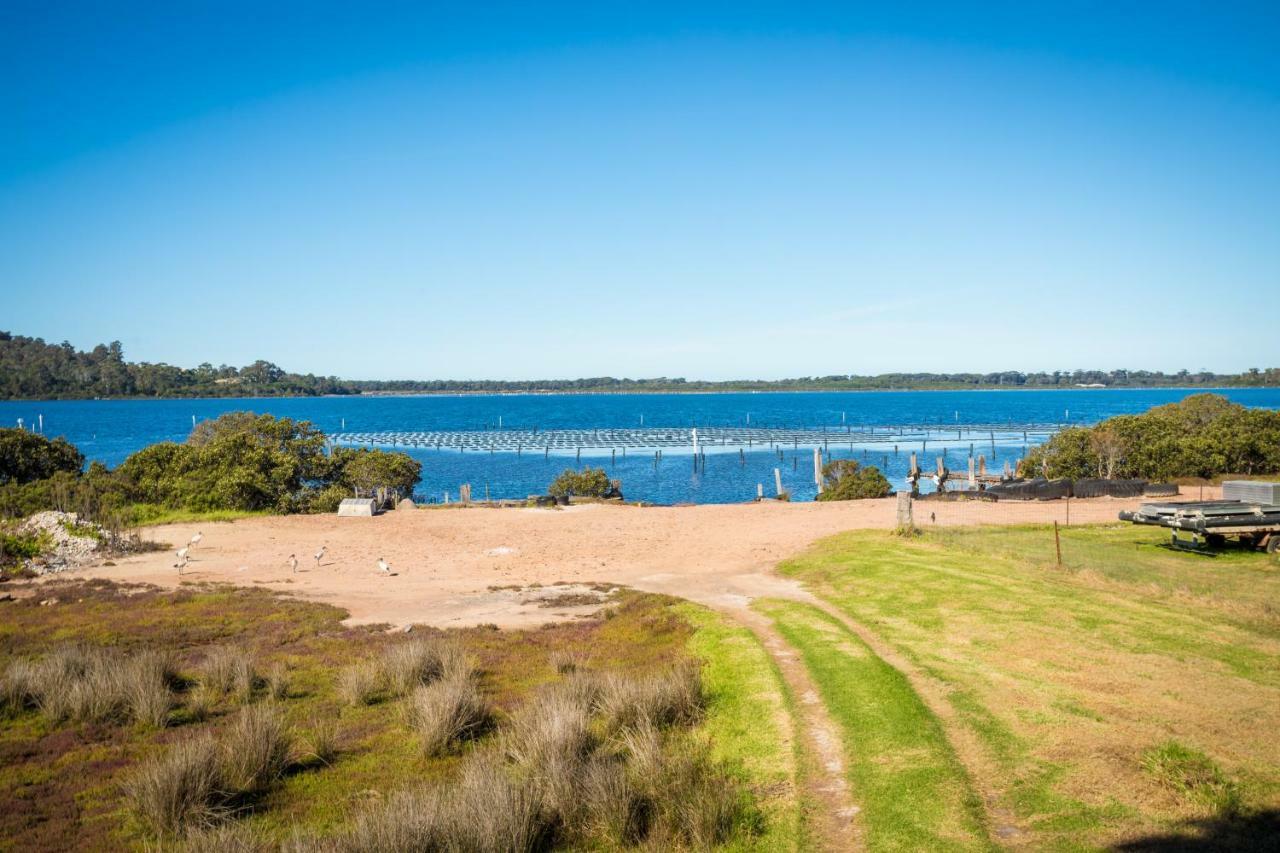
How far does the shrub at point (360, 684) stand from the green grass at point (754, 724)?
19.1ft

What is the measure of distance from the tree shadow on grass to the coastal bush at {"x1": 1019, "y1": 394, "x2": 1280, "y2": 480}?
40564 mm

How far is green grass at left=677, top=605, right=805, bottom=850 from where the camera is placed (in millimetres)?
8477

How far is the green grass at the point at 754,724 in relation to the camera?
848 cm

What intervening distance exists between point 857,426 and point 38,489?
128m

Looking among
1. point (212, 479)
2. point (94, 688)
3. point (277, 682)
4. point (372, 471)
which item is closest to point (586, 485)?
point (372, 471)

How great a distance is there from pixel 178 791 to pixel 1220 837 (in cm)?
1110

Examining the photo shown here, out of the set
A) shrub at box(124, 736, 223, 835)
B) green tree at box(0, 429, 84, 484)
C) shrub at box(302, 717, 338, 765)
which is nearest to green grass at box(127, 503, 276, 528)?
green tree at box(0, 429, 84, 484)

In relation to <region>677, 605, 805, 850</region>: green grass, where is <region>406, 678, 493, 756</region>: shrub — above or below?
below

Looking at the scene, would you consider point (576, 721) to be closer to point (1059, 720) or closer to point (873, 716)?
point (873, 716)

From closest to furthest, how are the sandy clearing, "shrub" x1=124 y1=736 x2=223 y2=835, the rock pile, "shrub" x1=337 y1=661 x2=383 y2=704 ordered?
"shrub" x1=124 y1=736 x2=223 y2=835 < "shrub" x1=337 y1=661 x2=383 y2=704 < the sandy clearing < the rock pile

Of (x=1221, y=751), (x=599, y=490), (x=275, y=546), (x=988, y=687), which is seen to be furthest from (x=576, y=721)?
(x=599, y=490)

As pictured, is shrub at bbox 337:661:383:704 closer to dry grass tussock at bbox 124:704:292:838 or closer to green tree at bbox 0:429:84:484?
dry grass tussock at bbox 124:704:292:838

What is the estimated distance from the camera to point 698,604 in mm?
18797

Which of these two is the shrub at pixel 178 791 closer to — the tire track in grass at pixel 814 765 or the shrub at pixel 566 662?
the shrub at pixel 566 662
